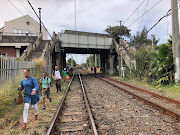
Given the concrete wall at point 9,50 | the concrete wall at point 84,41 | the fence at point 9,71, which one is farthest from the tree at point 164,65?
the concrete wall at point 9,50

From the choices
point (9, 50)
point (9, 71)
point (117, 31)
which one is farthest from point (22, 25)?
point (9, 71)

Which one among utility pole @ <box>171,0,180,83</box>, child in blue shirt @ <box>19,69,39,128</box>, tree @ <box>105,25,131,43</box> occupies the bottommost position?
child in blue shirt @ <box>19,69,39,128</box>

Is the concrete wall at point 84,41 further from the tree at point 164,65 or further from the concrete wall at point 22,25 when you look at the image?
the concrete wall at point 22,25

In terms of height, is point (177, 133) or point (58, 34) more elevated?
point (58, 34)

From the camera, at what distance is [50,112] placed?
6406 millimetres

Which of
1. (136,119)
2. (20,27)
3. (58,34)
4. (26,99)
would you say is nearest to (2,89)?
(26,99)

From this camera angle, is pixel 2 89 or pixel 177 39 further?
pixel 177 39

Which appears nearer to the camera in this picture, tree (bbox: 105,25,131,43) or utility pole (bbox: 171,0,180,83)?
utility pole (bbox: 171,0,180,83)

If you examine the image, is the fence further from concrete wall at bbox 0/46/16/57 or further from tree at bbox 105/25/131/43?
tree at bbox 105/25/131/43

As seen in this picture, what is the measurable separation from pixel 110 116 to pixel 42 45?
17482 millimetres

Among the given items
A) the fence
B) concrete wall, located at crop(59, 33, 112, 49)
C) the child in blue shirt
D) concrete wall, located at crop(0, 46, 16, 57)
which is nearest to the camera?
the child in blue shirt

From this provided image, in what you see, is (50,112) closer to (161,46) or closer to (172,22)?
(161,46)

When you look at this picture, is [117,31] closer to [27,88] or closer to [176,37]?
[176,37]

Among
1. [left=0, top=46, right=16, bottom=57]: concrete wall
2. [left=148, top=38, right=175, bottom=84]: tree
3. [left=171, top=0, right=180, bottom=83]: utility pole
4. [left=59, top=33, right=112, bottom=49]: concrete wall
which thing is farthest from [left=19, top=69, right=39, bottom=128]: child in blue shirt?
[left=0, top=46, right=16, bottom=57]: concrete wall
